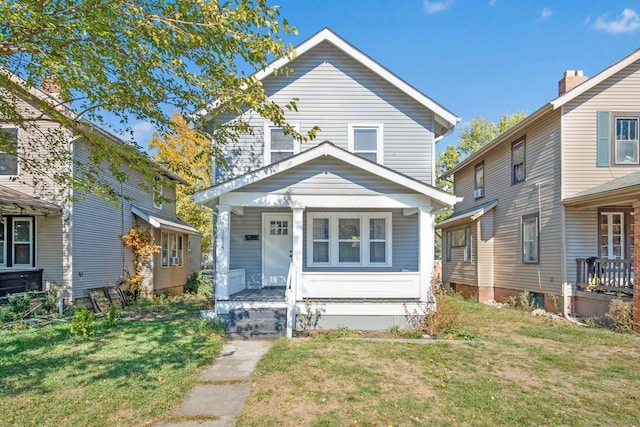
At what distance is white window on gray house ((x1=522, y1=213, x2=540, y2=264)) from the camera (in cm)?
1287

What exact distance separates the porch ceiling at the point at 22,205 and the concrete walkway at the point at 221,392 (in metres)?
7.14

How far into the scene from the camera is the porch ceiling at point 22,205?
10.4 meters

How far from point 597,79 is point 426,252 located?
7667 mm

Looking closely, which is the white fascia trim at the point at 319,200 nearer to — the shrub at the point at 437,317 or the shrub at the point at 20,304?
the shrub at the point at 437,317

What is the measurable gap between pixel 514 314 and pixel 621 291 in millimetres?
3002

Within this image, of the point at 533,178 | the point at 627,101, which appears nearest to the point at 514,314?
the point at 533,178

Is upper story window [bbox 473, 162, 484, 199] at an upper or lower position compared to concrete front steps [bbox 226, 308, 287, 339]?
upper

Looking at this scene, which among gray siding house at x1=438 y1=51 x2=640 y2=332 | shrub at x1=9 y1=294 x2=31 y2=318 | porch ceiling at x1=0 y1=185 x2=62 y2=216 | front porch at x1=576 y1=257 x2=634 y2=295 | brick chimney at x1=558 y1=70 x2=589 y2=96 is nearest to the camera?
front porch at x1=576 y1=257 x2=634 y2=295

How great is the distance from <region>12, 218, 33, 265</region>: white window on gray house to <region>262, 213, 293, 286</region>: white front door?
703cm

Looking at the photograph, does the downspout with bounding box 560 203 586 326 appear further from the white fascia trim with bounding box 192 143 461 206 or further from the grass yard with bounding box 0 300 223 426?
the grass yard with bounding box 0 300 223 426

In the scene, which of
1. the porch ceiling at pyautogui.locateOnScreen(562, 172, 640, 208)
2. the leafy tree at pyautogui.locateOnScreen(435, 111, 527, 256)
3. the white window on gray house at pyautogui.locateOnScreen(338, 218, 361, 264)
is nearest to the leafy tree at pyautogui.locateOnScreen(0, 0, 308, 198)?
the white window on gray house at pyautogui.locateOnScreen(338, 218, 361, 264)

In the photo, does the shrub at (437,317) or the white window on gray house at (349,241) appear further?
the white window on gray house at (349,241)

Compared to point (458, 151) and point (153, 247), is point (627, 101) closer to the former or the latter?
point (153, 247)

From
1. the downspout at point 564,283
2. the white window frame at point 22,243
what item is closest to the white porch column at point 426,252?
the downspout at point 564,283
